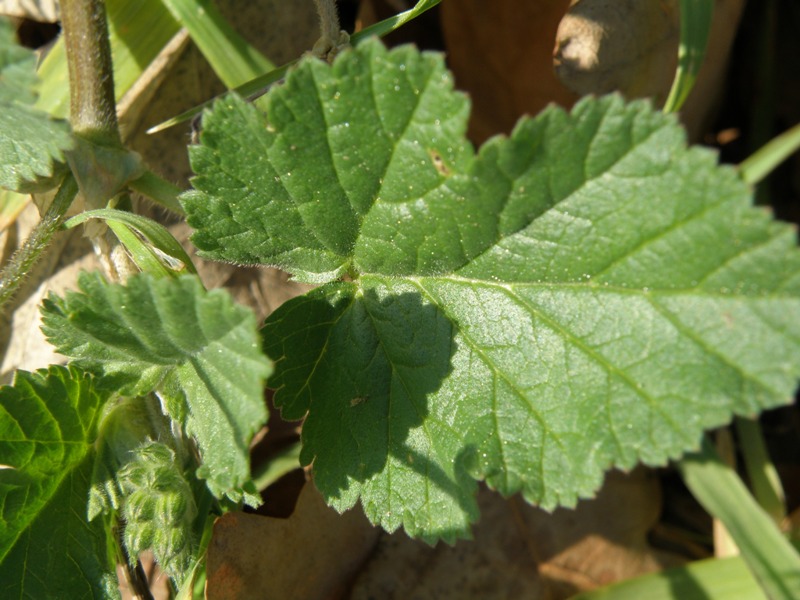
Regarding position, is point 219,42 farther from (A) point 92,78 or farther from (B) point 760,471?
(B) point 760,471

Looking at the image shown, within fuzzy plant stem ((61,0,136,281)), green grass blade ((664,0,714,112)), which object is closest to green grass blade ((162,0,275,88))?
fuzzy plant stem ((61,0,136,281))

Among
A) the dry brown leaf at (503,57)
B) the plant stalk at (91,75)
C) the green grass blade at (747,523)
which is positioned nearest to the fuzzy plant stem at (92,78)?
the plant stalk at (91,75)

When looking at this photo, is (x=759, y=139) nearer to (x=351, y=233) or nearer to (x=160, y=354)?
(x=351, y=233)

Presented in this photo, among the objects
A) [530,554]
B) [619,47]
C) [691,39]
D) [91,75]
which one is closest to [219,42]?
[91,75]

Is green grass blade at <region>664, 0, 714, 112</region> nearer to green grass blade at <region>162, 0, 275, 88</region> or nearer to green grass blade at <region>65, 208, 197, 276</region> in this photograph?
green grass blade at <region>162, 0, 275, 88</region>

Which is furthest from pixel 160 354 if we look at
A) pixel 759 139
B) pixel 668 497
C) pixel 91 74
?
pixel 759 139

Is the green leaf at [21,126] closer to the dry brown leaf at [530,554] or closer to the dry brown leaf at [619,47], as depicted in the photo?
the dry brown leaf at [619,47]

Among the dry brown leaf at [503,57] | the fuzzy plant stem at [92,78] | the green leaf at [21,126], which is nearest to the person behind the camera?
the green leaf at [21,126]
